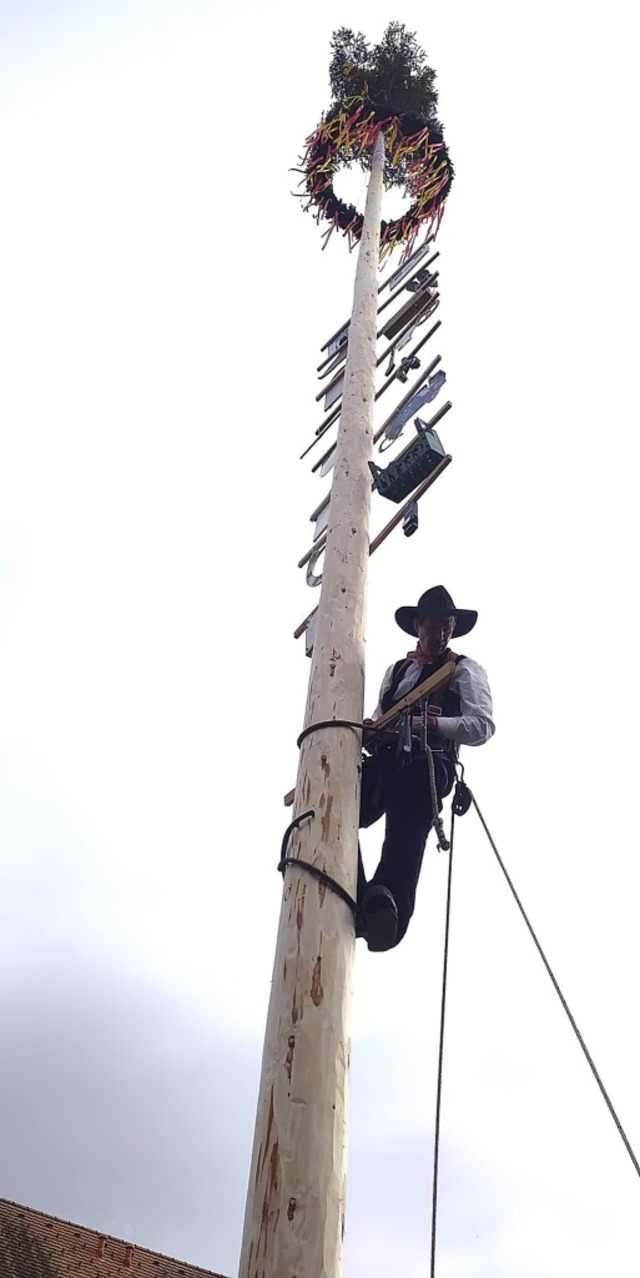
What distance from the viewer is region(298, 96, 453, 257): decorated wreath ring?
8.17 m

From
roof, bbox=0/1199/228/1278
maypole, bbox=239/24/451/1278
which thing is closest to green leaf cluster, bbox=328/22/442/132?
maypole, bbox=239/24/451/1278

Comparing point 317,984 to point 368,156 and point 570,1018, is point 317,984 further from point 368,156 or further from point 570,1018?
point 368,156

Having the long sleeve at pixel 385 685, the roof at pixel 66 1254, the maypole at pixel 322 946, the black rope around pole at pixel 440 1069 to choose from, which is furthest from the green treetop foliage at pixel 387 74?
the roof at pixel 66 1254

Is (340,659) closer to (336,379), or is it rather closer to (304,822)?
(304,822)

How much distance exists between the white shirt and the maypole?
0.39 meters

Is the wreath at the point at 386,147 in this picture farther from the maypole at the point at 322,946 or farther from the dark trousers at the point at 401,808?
the dark trousers at the point at 401,808

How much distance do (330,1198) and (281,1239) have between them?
13 cm

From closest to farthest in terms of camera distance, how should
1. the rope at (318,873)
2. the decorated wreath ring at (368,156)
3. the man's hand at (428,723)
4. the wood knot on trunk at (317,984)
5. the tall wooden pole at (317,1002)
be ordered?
1. the tall wooden pole at (317,1002)
2. the wood knot on trunk at (317,984)
3. the rope at (318,873)
4. the man's hand at (428,723)
5. the decorated wreath ring at (368,156)

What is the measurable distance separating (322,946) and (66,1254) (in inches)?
565

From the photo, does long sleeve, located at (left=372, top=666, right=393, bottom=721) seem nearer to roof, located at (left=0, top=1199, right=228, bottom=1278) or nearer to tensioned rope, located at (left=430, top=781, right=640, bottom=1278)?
tensioned rope, located at (left=430, top=781, right=640, bottom=1278)

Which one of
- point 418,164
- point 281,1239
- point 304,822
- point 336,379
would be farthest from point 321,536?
point 418,164

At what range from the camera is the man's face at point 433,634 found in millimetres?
3768

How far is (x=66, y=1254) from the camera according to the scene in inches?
537

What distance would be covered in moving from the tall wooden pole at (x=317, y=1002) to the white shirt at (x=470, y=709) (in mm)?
390
